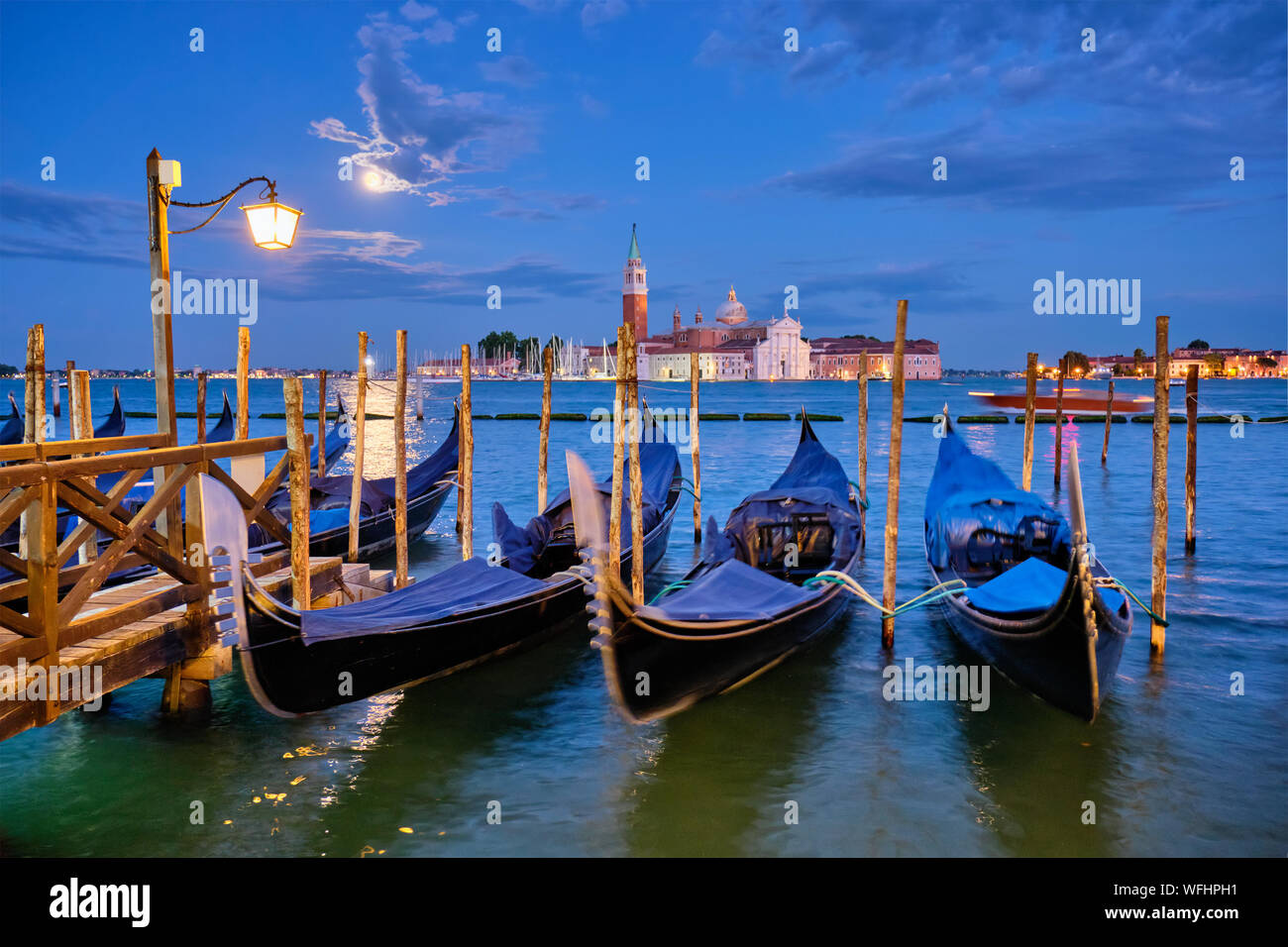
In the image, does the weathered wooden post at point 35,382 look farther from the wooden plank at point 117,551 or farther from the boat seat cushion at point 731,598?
the boat seat cushion at point 731,598

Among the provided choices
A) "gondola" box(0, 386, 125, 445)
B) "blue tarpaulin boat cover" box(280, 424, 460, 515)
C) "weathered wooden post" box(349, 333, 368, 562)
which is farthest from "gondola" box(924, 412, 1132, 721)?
"gondola" box(0, 386, 125, 445)

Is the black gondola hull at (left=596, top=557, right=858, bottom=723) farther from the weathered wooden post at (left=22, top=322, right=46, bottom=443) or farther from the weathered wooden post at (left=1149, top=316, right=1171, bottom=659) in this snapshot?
the weathered wooden post at (left=22, top=322, right=46, bottom=443)

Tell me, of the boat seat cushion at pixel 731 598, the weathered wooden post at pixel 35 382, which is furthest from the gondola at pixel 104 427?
the boat seat cushion at pixel 731 598

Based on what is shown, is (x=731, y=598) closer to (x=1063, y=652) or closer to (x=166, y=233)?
(x=1063, y=652)

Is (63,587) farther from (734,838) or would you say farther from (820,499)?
(820,499)

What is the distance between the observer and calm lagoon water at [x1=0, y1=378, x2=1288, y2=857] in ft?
10.2

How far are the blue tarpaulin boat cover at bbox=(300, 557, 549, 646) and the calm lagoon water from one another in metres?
0.53

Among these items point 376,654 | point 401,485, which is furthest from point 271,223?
point 401,485

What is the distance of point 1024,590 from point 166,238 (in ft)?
13.6

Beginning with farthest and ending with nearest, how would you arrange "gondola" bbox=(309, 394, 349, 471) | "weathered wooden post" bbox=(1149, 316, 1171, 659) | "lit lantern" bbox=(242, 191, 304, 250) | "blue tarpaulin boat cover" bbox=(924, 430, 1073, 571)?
"gondola" bbox=(309, 394, 349, 471) → "blue tarpaulin boat cover" bbox=(924, 430, 1073, 571) → "weathered wooden post" bbox=(1149, 316, 1171, 659) → "lit lantern" bbox=(242, 191, 304, 250)

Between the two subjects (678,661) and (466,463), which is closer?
(678,661)

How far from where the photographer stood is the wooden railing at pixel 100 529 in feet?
9.41

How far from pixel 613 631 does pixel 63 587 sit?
274cm

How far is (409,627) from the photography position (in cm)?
370
